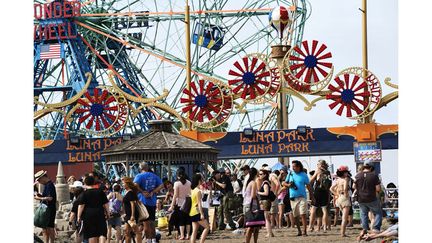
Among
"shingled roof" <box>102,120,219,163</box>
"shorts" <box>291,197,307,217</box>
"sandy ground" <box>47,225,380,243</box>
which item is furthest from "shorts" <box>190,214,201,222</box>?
"shingled roof" <box>102,120,219,163</box>

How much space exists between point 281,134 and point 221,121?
228 centimetres

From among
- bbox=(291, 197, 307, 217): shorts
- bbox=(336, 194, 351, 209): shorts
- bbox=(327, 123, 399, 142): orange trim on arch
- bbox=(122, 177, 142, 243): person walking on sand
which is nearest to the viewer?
bbox=(122, 177, 142, 243): person walking on sand

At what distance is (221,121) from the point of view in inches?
1690

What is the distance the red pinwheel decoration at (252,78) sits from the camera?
1654 inches

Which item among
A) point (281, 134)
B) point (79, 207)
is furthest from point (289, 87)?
point (79, 207)

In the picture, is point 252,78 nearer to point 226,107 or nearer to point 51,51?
point 226,107

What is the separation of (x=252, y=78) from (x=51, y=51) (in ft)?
Result: 80.2

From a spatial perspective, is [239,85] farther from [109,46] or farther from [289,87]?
[109,46]

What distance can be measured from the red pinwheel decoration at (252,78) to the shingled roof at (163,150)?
7.82 meters

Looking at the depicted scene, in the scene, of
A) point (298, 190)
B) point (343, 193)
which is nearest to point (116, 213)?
point (298, 190)

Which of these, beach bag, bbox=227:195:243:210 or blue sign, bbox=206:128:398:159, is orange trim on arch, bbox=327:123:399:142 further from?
beach bag, bbox=227:195:243:210

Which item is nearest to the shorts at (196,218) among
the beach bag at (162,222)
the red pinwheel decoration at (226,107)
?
the beach bag at (162,222)

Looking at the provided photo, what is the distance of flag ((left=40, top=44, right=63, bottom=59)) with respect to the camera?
210ft

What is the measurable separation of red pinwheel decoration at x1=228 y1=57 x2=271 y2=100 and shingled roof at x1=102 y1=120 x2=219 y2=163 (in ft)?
25.7
